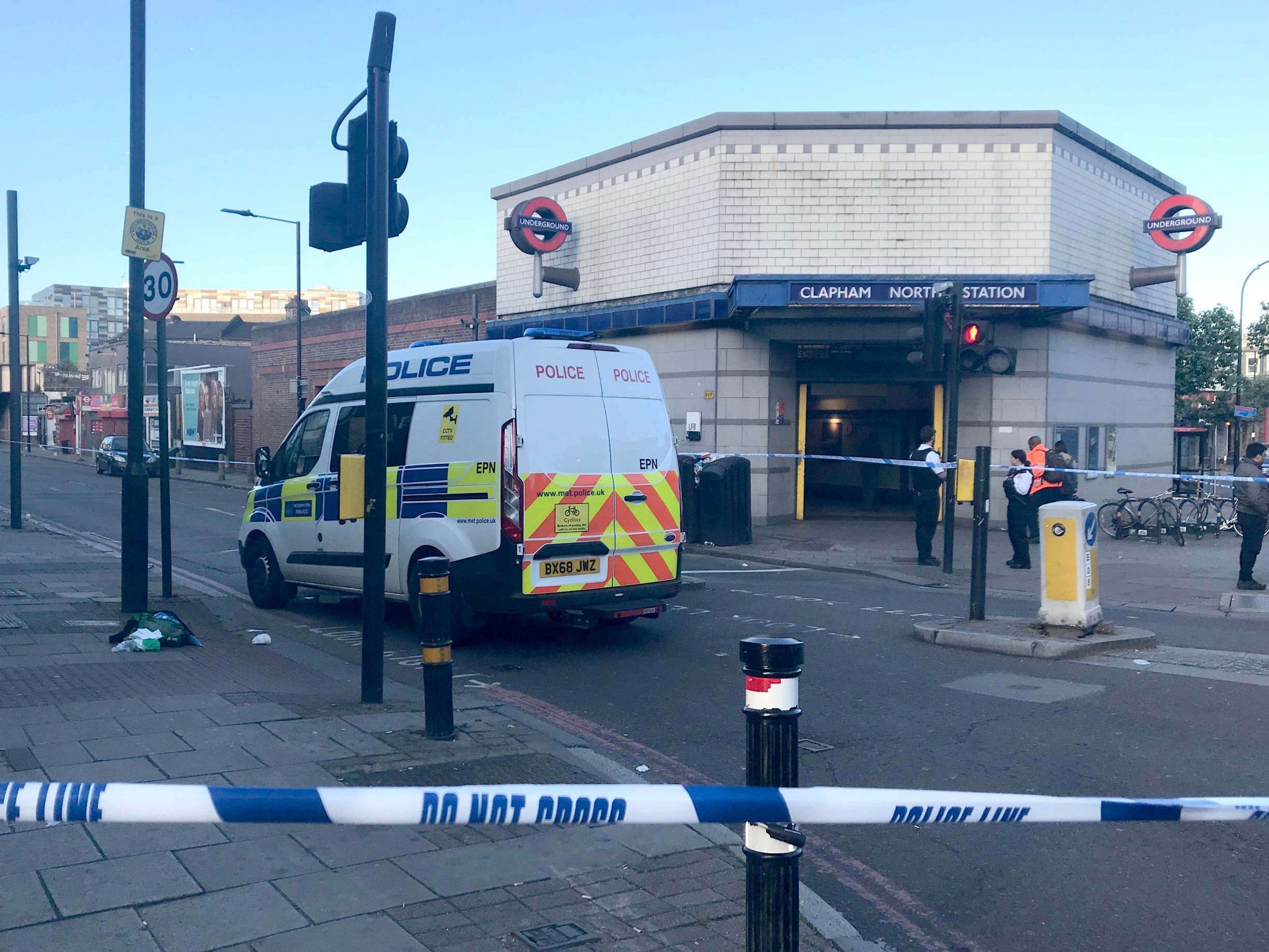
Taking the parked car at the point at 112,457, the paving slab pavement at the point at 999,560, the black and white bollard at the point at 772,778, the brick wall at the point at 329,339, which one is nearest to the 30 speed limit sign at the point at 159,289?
the paving slab pavement at the point at 999,560

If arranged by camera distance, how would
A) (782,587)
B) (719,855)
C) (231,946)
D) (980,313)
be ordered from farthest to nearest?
(980,313)
(782,587)
(719,855)
(231,946)

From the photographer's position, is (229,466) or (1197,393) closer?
(229,466)

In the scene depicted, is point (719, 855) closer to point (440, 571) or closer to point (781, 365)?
point (440, 571)

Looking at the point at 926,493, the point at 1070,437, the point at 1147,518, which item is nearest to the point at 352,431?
the point at 926,493

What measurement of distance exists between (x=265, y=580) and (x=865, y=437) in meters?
15.6

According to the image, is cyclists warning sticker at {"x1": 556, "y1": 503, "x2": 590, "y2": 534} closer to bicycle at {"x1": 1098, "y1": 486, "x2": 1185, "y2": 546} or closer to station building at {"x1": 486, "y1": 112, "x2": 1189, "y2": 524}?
station building at {"x1": 486, "y1": 112, "x2": 1189, "y2": 524}

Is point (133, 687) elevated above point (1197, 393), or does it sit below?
below

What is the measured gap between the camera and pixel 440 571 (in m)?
6.06

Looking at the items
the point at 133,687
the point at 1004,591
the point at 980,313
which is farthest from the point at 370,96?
the point at 980,313

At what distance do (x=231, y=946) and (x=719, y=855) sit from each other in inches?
73.9

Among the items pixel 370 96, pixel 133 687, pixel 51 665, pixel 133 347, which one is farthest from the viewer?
pixel 133 347

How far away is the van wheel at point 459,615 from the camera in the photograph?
9133 millimetres

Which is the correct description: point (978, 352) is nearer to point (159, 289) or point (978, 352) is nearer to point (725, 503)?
point (725, 503)

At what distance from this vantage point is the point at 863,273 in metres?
20.5
